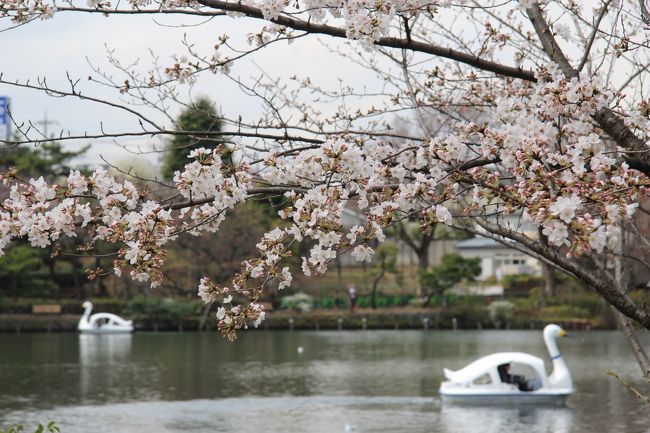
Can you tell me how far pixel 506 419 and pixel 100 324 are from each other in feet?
69.5

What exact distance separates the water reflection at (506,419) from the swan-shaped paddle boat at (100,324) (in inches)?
727

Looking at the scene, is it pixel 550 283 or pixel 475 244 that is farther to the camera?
pixel 475 244

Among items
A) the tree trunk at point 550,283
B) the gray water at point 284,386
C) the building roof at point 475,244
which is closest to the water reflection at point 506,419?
the gray water at point 284,386

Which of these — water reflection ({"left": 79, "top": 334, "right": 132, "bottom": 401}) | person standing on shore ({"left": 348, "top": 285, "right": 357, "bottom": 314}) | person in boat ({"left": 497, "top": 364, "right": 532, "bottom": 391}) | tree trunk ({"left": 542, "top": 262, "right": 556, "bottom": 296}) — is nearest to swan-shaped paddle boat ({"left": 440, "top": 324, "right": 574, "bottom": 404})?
person in boat ({"left": 497, "top": 364, "right": 532, "bottom": 391})

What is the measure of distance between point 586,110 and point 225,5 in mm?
1307

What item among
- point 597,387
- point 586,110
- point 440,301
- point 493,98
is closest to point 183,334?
point 440,301

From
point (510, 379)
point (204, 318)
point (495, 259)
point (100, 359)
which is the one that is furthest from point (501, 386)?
point (495, 259)

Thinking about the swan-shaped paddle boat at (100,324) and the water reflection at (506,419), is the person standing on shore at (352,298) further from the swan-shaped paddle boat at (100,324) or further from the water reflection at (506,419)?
the water reflection at (506,419)

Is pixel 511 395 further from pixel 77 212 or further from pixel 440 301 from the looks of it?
pixel 440 301

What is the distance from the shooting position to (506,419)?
14.9 meters

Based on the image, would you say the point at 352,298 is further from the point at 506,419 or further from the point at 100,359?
the point at 506,419

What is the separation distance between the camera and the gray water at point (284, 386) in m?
14.2

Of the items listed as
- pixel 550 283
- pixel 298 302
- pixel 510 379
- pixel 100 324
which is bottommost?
pixel 510 379

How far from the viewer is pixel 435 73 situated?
5.39 metres
